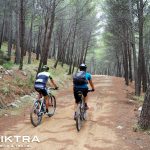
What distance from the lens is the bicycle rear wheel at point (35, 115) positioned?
11195 millimetres

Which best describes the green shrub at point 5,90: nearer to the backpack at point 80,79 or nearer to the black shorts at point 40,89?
the black shorts at point 40,89

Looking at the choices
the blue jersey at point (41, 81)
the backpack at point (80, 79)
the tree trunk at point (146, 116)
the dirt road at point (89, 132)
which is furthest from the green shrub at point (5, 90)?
the tree trunk at point (146, 116)

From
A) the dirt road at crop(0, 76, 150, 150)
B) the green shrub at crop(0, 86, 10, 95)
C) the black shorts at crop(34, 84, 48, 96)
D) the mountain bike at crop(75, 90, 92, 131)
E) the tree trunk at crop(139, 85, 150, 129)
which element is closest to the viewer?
the dirt road at crop(0, 76, 150, 150)

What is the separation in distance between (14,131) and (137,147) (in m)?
4.22

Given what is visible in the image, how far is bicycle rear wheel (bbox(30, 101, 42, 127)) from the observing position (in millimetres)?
11195

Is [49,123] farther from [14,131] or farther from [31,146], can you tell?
[31,146]

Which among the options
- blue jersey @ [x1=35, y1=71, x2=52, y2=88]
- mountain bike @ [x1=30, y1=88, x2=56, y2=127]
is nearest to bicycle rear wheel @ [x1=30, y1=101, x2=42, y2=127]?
mountain bike @ [x1=30, y1=88, x2=56, y2=127]

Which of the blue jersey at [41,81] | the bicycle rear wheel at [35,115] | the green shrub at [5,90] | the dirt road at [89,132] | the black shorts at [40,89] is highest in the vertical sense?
the blue jersey at [41,81]

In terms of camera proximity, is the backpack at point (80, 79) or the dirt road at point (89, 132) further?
the backpack at point (80, 79)

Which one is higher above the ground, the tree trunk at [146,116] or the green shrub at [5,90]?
the green shrub at [5,90]

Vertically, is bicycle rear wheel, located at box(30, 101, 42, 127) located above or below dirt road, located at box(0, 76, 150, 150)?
above

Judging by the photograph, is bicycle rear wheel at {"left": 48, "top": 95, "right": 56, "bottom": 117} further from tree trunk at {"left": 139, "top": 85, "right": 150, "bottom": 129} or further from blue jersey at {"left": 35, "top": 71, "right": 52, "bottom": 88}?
tree trunk at {"left": 139, "top": 85, "right": 150, "bottom": 129}

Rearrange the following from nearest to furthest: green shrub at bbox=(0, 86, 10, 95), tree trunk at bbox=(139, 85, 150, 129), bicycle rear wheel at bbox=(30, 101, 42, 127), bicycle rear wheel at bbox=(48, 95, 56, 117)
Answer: tree trunk at bbox=(139, 85, 150, 129), bicycle rear wheel at bbox=(30, 101, 42, 127), bicycle rear wheel at bbox=(48, 95, 56, 117), green shrub at bbox=(0, 86, 10, 95)

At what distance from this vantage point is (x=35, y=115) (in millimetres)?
11695
